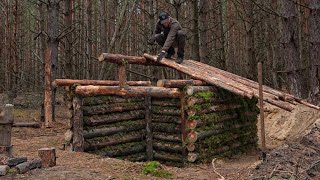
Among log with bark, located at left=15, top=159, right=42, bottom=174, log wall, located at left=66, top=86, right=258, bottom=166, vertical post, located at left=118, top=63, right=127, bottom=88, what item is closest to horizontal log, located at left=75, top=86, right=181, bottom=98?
vertical post, located at left=118, top=63, right=127, bottom=88

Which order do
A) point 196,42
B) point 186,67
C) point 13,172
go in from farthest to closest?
point 196,42 → point 186,67 → point 13,172

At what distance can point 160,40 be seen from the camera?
10.5 m

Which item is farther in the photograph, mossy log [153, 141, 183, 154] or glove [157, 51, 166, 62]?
glove [157, 51, 166, 62]

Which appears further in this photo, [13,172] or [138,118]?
[138,118]

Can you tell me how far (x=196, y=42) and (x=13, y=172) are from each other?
10.1m

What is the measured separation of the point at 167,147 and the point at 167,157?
0.84 ft

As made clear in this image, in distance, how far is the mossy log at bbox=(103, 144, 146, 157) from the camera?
9.42 meters

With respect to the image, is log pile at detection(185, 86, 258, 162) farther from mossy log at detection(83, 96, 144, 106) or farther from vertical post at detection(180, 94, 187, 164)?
mossy log at detection(83, 96, 144, 106)

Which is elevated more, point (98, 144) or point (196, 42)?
point (196, 42)

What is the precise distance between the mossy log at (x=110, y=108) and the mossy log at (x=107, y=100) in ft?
0.31

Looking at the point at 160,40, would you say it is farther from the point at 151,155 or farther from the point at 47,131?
the point at 47,131

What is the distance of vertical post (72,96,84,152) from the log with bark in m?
2.22

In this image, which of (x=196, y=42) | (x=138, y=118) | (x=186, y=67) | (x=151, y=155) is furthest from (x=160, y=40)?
(x=196, y=42)

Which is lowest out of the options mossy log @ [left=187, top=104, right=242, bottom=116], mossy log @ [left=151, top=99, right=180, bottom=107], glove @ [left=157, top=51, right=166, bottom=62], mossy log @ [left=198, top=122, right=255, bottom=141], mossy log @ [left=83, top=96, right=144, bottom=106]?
mossy log @ [left=198, top=122, right=255, bottom=141]
